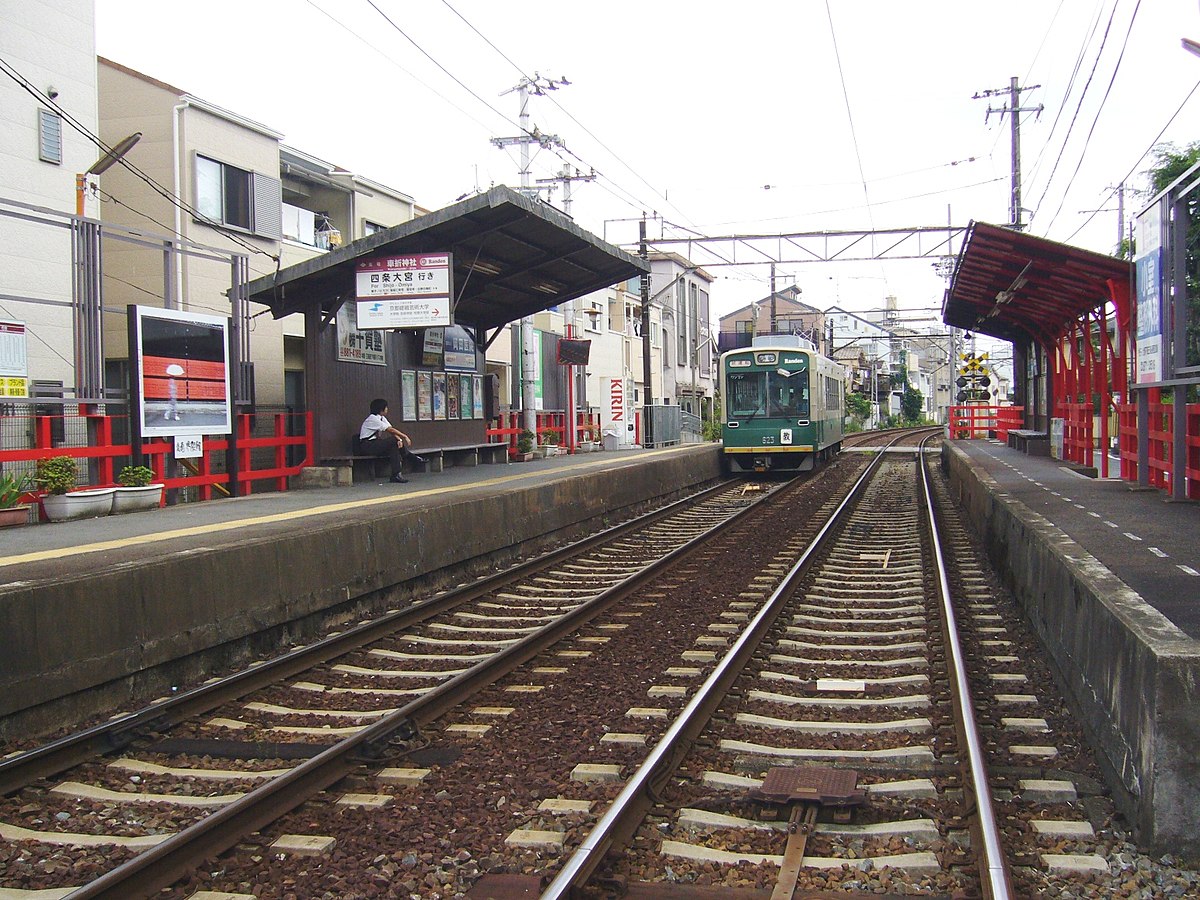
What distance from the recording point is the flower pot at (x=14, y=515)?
412 inches

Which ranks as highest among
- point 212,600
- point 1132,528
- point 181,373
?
point 181,373

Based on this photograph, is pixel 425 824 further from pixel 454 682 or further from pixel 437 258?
pixel 437 258

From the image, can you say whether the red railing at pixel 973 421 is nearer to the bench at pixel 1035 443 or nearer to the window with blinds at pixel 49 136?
the bench at pixel 1035 443

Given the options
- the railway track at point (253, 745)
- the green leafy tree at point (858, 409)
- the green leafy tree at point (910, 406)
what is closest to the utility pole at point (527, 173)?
the railway track at point (253, 745)

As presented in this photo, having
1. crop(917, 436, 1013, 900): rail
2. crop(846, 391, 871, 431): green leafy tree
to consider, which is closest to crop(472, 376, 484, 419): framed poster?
crop(917, 436, 1013, 900): rail

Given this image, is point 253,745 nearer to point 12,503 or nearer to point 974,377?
point 12,503

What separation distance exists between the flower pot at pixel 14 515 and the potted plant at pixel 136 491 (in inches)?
42.5

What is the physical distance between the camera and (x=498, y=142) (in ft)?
90.9

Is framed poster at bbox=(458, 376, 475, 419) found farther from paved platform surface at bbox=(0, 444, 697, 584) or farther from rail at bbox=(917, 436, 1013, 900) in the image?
rail at bbox=(917, 436, 1013, 900)

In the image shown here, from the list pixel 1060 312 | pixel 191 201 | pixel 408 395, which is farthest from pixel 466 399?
pixel 1060 312

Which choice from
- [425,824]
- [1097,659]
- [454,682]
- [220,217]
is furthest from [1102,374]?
[220,217]

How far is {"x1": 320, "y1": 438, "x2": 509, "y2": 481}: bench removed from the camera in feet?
51.2

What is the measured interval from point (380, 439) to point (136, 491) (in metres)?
4.42

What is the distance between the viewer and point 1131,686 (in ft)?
15.6
